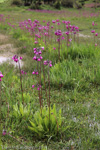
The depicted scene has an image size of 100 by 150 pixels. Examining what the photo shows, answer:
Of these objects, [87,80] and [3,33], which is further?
[3,33]

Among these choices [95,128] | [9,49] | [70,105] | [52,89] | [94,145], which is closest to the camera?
[94,145]

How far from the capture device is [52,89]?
362 centimetres

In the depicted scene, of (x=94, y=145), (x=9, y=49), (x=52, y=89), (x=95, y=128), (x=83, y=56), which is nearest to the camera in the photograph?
(x=94, y=145)

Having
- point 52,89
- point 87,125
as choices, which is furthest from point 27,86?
point 87,125

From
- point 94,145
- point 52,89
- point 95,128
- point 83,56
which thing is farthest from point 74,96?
point 83,56

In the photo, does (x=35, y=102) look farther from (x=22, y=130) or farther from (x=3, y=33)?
(x=3, y=33)

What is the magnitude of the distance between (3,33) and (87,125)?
904 cm

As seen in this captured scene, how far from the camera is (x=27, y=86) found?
3629 millimetres

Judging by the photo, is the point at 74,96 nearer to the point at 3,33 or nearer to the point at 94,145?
the point at 94,145

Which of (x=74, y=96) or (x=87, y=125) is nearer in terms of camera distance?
(x=87, y=125)

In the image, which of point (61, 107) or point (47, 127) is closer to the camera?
point (47, 127)

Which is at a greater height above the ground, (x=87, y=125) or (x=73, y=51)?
(x=73, y=51)

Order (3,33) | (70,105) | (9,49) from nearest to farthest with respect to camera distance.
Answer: (70,105), (9,49), (3,33)

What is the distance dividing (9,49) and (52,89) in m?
3.86
